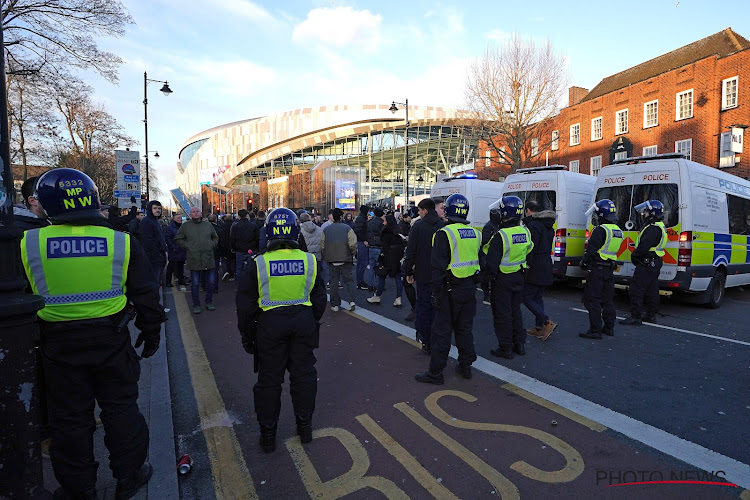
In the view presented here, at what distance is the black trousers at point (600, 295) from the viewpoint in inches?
238

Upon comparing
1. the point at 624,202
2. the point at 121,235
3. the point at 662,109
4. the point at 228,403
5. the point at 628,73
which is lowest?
the point at 228,403

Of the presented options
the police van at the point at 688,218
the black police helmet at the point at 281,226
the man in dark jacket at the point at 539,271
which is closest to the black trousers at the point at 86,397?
the black police helmet at the point at 281,226

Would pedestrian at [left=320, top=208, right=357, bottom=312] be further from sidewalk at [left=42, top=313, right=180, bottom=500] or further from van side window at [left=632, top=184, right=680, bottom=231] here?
van side window at [left=632, top=184, right=680, bottom=231]

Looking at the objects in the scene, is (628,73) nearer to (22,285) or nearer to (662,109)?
(662,109)

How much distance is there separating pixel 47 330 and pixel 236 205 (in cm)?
3802

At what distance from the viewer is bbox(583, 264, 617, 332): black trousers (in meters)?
6.04

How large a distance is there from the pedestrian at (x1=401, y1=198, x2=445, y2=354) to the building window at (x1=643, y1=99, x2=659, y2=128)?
2495cm

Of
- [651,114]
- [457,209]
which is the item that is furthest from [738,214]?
[651,114]

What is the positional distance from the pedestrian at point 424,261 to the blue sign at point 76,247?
3.61m

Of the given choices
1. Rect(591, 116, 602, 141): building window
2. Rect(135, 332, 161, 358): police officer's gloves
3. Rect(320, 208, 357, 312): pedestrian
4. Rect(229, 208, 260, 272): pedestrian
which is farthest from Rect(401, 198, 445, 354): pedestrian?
Rect(591, 116, 602, 141): building window

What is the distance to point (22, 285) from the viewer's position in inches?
79.8

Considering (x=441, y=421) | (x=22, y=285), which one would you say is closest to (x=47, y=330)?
(x=22, y=285)

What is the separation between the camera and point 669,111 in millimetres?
23672

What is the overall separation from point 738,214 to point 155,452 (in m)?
11.1
